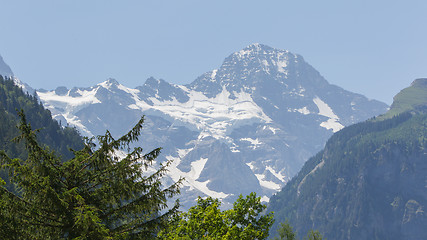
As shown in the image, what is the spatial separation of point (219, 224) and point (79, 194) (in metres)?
7.31

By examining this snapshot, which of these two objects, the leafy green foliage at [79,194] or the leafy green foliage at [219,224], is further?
the leafy green foliage at [219,224]

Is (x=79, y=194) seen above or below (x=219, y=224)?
above

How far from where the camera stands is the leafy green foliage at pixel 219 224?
22.3 meters

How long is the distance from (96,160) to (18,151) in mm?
164729

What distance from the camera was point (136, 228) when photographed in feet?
68.3

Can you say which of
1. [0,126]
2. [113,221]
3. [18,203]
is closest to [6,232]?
[18,203]

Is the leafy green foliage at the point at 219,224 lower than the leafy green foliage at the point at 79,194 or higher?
lower

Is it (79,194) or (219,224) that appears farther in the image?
(219,224)

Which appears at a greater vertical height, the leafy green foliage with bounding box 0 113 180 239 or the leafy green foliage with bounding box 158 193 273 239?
the leafy green foliage with bounding box 0 113 180 239

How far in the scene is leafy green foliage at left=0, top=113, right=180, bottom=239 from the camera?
17.6m

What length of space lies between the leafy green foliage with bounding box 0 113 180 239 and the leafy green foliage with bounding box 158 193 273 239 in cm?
199

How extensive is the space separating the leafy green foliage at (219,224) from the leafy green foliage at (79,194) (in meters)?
1.99

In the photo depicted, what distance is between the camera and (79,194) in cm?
1955

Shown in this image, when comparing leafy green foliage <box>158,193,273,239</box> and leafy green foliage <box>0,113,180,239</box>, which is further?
leafy green foliage <box>158,193,273,239</box>
